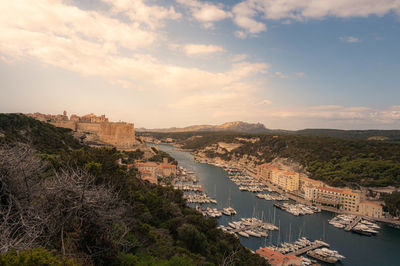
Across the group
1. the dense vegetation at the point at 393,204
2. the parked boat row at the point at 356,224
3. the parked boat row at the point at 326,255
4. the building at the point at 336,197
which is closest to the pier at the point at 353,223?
the parked boat row at the point at 356,224

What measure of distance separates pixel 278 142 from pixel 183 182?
2744cm

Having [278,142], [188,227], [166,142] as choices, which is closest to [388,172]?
[278,142]

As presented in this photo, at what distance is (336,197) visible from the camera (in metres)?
24.9

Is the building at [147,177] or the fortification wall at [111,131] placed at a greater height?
the fortification wall at [111,131]

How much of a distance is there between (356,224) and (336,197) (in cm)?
488

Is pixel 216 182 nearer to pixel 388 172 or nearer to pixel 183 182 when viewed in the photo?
pixel 183 182

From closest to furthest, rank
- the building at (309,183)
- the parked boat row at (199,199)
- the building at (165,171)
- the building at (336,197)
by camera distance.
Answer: the building at (336,197) → the parked boat row at (199,199) → the building at (309,183) → the building at (165,171)

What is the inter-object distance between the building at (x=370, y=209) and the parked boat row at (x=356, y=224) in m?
1.39

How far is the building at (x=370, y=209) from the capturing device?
72.5 ft

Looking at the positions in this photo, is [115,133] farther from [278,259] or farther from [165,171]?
[278,259]

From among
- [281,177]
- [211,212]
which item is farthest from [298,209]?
[281,177]

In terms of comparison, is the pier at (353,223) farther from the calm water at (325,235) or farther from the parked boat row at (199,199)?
the parked boat row at (199,199)

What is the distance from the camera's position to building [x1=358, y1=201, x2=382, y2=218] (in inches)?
870

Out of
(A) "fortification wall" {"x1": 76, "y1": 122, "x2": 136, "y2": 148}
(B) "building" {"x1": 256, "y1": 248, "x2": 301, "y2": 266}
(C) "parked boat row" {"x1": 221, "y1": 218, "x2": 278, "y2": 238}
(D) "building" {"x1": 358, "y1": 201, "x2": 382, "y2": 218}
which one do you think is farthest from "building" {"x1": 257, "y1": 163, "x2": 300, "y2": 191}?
(A) "fortification wall" {"x1": 76, "y1": 122, "x2": 136, "y2": 148}
